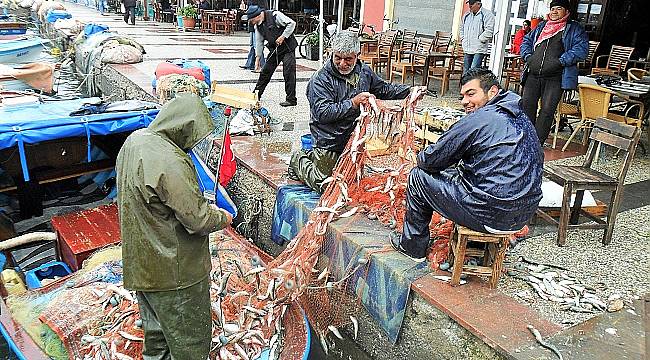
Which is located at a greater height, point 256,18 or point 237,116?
point 256,18

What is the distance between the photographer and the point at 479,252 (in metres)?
3.74

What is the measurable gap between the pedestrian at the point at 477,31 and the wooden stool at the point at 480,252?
6571 mm

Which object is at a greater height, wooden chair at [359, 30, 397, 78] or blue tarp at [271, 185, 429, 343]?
wooden chair at [359, 30, 397, 78]

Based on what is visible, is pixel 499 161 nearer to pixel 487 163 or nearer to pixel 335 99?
pixel 487 163

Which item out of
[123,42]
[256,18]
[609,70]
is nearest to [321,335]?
[256,18]

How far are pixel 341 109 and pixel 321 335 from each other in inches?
83.7

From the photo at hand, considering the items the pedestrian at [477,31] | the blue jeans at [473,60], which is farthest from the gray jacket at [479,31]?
the blue jeans at [473,60]

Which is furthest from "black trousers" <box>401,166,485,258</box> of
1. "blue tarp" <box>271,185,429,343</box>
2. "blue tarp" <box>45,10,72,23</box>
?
"blue tarp" <box>45,10,72,23</box>

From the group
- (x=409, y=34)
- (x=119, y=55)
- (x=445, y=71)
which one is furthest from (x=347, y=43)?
(x=409, y=34)

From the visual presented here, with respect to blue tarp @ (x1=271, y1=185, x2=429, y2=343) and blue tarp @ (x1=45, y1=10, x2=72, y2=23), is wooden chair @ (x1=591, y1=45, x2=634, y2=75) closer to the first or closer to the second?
blue tarp @ (x1=271, y1=185, x2=429, y2=343)

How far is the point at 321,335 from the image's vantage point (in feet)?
15.0

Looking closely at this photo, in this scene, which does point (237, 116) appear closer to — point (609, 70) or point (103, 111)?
point (103, 111)

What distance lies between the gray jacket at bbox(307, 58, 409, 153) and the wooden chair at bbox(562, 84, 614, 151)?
10.4 feet

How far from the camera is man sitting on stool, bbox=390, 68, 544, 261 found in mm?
3316
